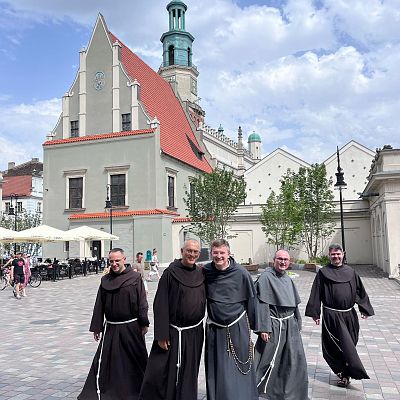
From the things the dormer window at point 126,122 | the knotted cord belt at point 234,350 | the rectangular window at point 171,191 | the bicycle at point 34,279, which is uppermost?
the dormer window at point 126,122

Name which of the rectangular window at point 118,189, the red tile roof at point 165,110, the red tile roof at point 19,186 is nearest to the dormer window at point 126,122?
the red tile roof at point 165,110

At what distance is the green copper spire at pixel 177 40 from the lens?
54281 millimetres

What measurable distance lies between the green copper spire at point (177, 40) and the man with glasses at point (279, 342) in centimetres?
5144

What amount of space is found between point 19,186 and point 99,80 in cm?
3046

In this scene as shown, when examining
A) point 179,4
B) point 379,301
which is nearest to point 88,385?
point 379,301

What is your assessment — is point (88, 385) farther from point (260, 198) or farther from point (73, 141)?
point (260, 198)

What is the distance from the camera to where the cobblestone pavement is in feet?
21.1

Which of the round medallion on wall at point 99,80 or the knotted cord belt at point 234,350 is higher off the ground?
the round medallion on wall at point 99,80

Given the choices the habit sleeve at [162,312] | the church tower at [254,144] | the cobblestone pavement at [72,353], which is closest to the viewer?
the habit sleeve at [162,312]

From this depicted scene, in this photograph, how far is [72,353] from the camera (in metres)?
8.66

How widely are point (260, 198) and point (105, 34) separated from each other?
20.7 meters

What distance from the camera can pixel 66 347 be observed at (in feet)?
30.1

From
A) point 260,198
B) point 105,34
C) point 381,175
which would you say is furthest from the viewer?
point 260,198

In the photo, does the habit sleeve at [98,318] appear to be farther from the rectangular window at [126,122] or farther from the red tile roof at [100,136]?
the rectangular window at [126,122]
